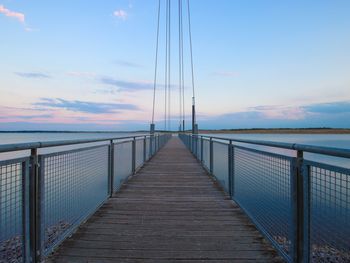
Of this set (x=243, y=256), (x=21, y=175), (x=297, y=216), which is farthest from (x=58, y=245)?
(x=297, y=216)

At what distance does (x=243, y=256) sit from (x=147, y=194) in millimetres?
2874

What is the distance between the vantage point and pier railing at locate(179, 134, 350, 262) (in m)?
1.93

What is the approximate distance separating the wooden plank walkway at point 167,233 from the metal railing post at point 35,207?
0.24 m

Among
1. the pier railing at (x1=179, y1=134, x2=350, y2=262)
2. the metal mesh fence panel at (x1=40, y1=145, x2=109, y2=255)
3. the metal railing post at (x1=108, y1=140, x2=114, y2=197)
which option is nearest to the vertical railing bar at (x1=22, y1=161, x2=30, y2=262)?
the metal mesh fence panel at (x1=40, y1=145, x2=109, y2=255)

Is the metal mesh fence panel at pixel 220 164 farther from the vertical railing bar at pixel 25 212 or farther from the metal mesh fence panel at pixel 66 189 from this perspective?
the vertical railing bar at pixel 25 212

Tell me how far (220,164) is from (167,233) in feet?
11.3

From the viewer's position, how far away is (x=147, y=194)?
5.32 meters

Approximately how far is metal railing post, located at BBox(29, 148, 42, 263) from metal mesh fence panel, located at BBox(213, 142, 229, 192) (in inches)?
155

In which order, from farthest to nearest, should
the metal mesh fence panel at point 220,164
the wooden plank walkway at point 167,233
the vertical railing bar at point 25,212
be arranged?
the metal mesh fence panel at point 220,164, the wooden plank walkway at point 167,233, the vertical railing bar at point 25,212

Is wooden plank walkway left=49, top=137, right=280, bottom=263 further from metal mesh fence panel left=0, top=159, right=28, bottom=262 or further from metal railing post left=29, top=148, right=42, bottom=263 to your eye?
metal mesh fence panel left=0, top=159, right=28, bottom=262

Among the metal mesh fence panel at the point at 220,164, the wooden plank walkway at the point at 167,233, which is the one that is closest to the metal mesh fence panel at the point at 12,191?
the wooden plank walkway at the point at 167,233

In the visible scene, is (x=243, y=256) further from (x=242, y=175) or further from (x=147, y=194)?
(x=147, y=194)

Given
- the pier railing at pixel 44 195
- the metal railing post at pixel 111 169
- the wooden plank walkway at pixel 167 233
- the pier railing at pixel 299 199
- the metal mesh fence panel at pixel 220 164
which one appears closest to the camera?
the pier railing at pixel 299 199

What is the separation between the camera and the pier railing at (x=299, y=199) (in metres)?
1.93
